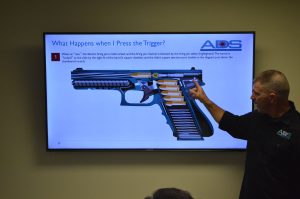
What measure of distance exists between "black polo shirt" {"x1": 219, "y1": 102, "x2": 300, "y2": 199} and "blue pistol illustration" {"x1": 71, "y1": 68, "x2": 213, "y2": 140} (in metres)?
0.59

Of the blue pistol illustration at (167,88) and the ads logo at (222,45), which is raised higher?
the ads logo at (222,45)

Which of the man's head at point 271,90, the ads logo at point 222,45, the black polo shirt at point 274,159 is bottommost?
the black polo shirt at point 274,159

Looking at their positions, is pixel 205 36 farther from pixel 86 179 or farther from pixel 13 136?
pixel 13 136

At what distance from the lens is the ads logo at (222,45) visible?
2.68m

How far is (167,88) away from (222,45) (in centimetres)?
55

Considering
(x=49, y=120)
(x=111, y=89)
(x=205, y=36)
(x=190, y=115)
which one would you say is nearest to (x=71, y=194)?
A: (x=49, y=120)

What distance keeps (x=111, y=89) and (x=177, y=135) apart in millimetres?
637

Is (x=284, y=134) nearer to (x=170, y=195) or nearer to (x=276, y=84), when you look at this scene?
(x=276, y=84)

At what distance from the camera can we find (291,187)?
6.70 feet

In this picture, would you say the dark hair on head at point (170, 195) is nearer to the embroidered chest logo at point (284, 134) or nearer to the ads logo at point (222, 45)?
the embroidered chest logo at point (284, 134)

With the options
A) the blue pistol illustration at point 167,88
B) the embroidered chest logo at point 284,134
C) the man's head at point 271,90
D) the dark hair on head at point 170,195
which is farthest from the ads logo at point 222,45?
the dark hair on head at point 170,195

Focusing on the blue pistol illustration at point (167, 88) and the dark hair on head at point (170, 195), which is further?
the blue pistol illustration at point (167, 88)

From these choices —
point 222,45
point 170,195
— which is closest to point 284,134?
point 222,45

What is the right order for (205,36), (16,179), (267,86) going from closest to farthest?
(267,86) < (205,36) < (16,179)
